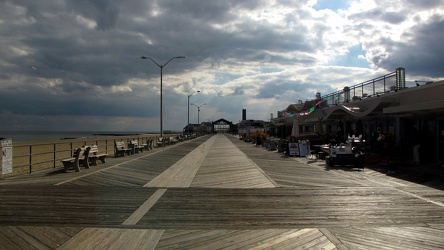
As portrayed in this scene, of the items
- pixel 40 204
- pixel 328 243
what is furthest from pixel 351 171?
pixel 40 204

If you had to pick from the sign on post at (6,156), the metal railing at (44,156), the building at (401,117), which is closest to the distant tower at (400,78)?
the building at (401,117)

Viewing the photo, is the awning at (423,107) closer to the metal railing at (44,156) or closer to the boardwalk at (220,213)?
the boardwalk at (220,213)

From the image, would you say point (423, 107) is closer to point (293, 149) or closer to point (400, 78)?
point (400, 78)

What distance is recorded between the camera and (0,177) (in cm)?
1187

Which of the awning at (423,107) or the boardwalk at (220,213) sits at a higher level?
the awning at (423,107)

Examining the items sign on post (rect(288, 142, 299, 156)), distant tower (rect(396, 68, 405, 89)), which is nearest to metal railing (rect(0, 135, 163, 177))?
sign on post (rect(288, 142, 299, 156))

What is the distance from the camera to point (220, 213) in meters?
7.26

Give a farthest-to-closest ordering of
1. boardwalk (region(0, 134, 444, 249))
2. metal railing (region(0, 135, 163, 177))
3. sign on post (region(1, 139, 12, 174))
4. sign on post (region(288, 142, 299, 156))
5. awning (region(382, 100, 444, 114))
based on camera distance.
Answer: sign on post (region(288, 142, 299, 156)) → metal railing (region(0, 135, 163, 177)) → awning (region(382, 100, 444, 114)) → sign on post (region(1, 139, 12, 174)) → boardwalk (region(0, 134, 444, 249))

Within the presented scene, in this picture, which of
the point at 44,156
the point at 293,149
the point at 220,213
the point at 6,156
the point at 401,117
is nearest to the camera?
the point at 220,213

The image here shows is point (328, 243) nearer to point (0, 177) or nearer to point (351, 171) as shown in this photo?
point (351, 171)

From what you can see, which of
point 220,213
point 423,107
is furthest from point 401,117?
point 220,213

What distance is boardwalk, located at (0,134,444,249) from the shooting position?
18.2 feet

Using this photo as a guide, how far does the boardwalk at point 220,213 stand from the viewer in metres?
5.55

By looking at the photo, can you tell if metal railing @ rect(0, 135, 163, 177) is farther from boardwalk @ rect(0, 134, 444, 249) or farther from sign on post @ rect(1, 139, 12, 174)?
boardwalk @ rect(0, 134, 444, 249)
